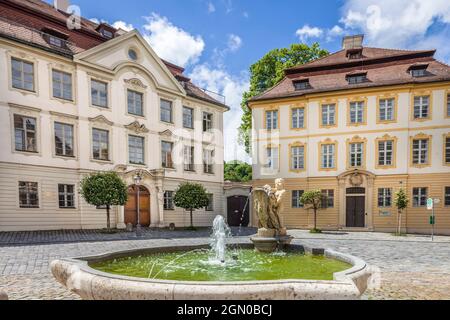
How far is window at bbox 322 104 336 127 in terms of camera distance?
23750 millimetres

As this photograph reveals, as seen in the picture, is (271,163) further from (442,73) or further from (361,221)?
(442,73)

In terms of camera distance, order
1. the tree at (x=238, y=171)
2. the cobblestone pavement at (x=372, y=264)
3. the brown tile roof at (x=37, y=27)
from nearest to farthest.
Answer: the cobblestone pavement at (x=372, y=264) → the brown tile roof at (x=37, y=27) → the tree at (x=238, y=171)

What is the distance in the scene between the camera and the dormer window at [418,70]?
71.7 ft

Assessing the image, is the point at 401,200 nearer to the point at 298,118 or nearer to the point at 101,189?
the point at 298,118

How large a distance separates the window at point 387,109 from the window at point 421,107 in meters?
1.55

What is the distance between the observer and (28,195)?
54.3 ft

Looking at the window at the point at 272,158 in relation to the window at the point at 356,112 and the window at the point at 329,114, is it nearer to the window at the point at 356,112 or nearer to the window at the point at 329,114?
the window at the point at 329,114

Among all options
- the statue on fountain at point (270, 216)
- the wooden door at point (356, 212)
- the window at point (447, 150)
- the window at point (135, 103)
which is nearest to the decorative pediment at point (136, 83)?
the window at point (135, 103)

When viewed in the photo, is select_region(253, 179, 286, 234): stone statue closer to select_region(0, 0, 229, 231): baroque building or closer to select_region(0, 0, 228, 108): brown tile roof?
select_region(0, 0, 229, 231): baroque building

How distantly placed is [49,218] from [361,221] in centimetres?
2187

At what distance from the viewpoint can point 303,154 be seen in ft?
80.8

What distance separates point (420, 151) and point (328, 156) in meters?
6.52

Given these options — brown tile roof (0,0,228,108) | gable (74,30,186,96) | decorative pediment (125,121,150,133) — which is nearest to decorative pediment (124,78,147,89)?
gable (74,30,186,96)

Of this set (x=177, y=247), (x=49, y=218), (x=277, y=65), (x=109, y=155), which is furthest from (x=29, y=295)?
(x=277, y=65)
